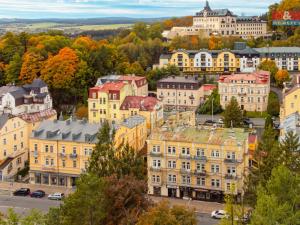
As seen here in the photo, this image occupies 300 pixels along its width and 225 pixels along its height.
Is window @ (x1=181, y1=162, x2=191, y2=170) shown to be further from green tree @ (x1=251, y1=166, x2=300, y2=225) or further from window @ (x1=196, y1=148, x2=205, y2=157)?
green tree @ (x1=251, y1=166, x2=300, y2=225)

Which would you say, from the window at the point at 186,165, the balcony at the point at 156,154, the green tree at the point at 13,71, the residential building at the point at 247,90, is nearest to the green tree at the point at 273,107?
the residential building at the point at 247,90

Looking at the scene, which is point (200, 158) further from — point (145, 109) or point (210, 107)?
point (210, 107)

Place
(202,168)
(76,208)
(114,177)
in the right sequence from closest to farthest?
1. (76,208)
2. (114,177)
3. (202,168)

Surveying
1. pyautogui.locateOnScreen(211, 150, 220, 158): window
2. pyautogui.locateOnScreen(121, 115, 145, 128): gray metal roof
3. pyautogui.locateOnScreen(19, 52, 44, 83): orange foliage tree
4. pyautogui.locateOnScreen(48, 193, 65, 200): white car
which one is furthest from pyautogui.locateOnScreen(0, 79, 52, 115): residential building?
pyautogui.locateOnScreen(211, 150, 220, 158): window

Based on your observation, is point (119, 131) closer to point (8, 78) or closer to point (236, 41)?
point (8, 78)

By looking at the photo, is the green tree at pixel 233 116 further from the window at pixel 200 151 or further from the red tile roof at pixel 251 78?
the window at pixel 200 151

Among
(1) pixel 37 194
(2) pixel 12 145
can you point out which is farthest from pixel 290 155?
(2) pixel 12 145

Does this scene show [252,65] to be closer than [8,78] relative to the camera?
No

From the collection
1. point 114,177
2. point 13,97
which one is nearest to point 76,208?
point 114,177
